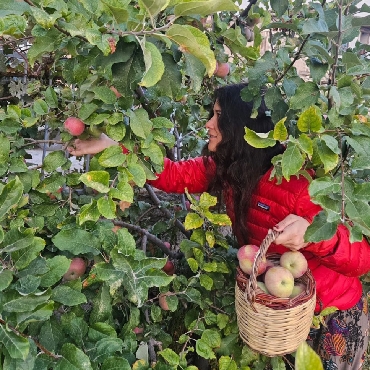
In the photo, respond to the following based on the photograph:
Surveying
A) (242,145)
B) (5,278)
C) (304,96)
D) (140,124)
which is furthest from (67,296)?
(242,145)

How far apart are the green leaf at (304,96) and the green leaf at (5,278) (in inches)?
29.9

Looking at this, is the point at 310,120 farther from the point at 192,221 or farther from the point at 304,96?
the point at 192,221

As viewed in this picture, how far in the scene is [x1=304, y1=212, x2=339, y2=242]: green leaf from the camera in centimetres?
93

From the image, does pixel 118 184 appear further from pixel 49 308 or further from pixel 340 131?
pixel 340 131

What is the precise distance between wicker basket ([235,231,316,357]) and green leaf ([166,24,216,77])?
1.68 feet

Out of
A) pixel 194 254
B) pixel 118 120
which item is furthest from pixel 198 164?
pixel 118 120

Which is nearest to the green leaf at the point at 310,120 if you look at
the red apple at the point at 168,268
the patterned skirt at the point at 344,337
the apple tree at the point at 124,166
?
the apple tree at the point at 124,166

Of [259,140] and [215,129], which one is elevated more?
[259,140]

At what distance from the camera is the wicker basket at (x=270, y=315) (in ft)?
3.39

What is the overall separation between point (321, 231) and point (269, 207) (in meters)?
Result: 0.47

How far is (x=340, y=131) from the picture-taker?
3.33 feet

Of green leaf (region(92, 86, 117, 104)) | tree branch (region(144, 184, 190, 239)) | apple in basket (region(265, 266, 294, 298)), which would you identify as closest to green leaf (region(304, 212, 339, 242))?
apple in basket (region(265, 266, 294, 298))

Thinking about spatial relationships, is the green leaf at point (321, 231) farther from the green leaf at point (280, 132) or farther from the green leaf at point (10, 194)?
the green leaf at point (10, 194)

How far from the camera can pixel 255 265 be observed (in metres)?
1.01
